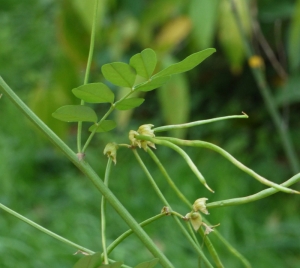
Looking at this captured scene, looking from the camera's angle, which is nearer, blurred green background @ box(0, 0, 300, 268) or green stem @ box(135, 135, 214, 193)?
green stem @ box(135, 135, 214, 193)

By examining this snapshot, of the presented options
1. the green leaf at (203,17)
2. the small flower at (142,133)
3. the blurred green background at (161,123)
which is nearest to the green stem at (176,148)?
the small flower at (142,133)

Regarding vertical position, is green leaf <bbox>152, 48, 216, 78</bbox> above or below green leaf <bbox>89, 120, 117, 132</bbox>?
above

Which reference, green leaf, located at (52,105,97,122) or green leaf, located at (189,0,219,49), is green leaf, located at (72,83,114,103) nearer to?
green leaf, located at (52,105,97,122)

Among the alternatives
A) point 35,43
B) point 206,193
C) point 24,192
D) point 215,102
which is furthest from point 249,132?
point 35,43

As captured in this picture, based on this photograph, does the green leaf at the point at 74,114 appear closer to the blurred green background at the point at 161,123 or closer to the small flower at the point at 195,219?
the small flower at the point at 195,219

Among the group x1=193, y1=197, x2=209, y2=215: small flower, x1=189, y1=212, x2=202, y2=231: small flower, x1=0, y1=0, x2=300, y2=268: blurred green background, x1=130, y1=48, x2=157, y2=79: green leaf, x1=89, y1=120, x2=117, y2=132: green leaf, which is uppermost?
x1=130, y1=48, x2=157, y2=79: green leaf

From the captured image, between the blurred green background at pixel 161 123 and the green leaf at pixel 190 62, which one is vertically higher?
the green leaf at pixel 190 62

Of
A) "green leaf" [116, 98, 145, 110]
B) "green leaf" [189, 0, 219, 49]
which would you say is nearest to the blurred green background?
"green leaf" [189, 0, 219, 49]

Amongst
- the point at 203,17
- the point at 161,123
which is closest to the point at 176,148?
the point at 203,17

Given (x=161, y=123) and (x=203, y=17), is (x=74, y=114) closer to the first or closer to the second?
(x=203, y=17)
